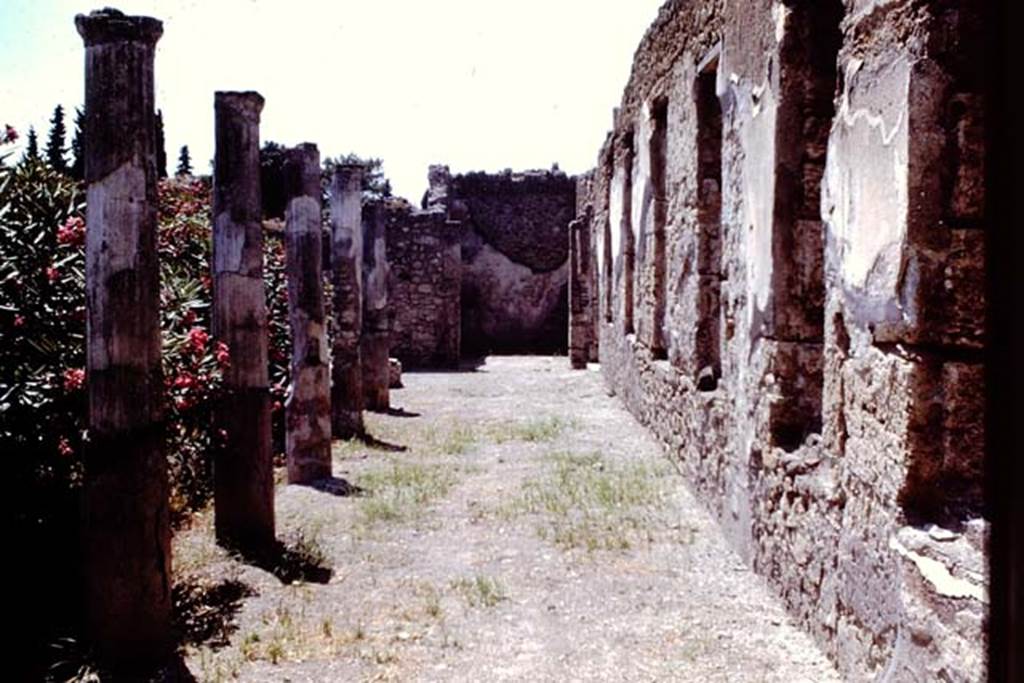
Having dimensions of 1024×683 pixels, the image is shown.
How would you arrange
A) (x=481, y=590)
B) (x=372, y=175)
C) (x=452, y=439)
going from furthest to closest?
(x=372, y=175)
(x=452, y=439)
(x=481, y=590)

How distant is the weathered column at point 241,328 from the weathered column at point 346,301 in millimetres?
3588

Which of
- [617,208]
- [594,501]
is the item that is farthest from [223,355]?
[617,208]

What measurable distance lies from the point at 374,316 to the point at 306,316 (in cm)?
451

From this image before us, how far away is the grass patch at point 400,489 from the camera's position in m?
6.04

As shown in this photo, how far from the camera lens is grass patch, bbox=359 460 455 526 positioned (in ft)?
19.8

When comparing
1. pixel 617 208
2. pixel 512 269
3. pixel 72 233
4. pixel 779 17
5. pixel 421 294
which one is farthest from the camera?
pixel 512 269

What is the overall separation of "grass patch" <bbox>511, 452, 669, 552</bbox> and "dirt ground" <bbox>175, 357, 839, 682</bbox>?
20mm

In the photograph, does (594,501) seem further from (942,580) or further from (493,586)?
(942,580)

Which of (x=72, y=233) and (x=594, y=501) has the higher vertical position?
(x=72, y=233)

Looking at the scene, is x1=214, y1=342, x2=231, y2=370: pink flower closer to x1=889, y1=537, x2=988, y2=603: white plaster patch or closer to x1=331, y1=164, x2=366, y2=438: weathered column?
x1=331, y1=164, x2=366, y2=438: weathered column

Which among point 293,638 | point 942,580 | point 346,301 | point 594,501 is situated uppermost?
point 346,301

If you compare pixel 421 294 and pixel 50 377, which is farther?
pixel 421 294

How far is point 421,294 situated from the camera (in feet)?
59.0

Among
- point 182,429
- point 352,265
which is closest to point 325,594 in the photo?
point 182,429
